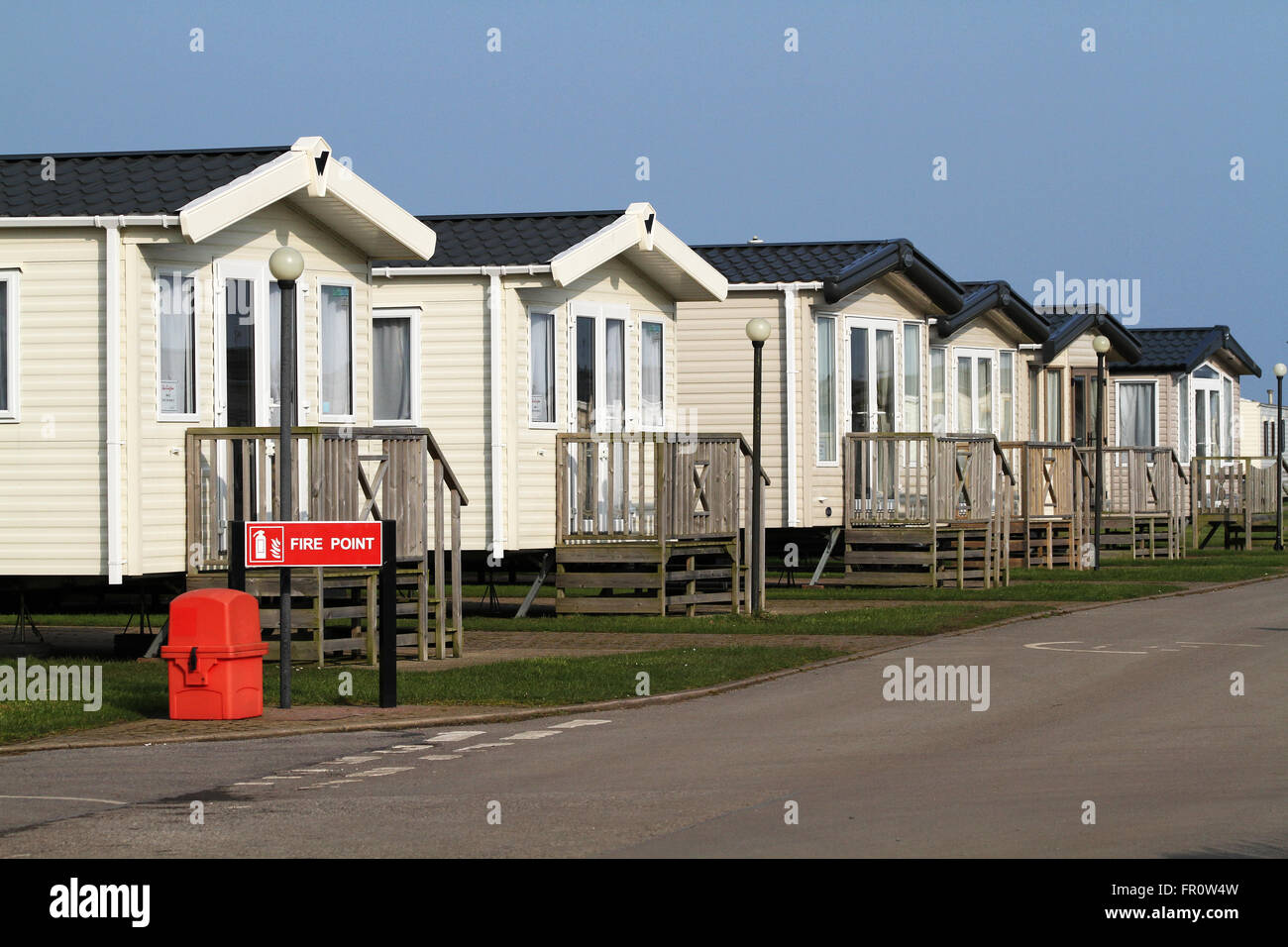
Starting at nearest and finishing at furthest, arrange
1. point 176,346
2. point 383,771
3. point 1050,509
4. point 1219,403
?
point 383,771, point 176,346, point 1050,509, point 1219,403

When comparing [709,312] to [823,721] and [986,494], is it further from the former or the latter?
[823,721]

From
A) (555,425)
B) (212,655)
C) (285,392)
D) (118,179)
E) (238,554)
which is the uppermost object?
(118,179)

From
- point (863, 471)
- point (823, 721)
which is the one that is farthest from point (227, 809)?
point (863, 471)

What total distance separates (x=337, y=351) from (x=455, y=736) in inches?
307

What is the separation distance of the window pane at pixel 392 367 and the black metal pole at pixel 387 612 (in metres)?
8.58

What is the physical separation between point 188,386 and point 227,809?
8424mm

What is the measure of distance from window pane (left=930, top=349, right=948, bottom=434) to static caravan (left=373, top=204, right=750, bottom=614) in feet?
30.6

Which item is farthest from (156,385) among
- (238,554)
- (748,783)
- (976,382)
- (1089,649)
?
(976,382)

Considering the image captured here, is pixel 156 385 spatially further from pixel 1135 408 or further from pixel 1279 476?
pixel 1135 408

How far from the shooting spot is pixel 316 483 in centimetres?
1659

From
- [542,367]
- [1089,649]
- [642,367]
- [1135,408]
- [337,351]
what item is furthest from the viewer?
[1135,408]

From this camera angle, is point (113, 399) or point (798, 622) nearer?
point (113, 399)

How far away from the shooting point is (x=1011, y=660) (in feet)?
53.0
